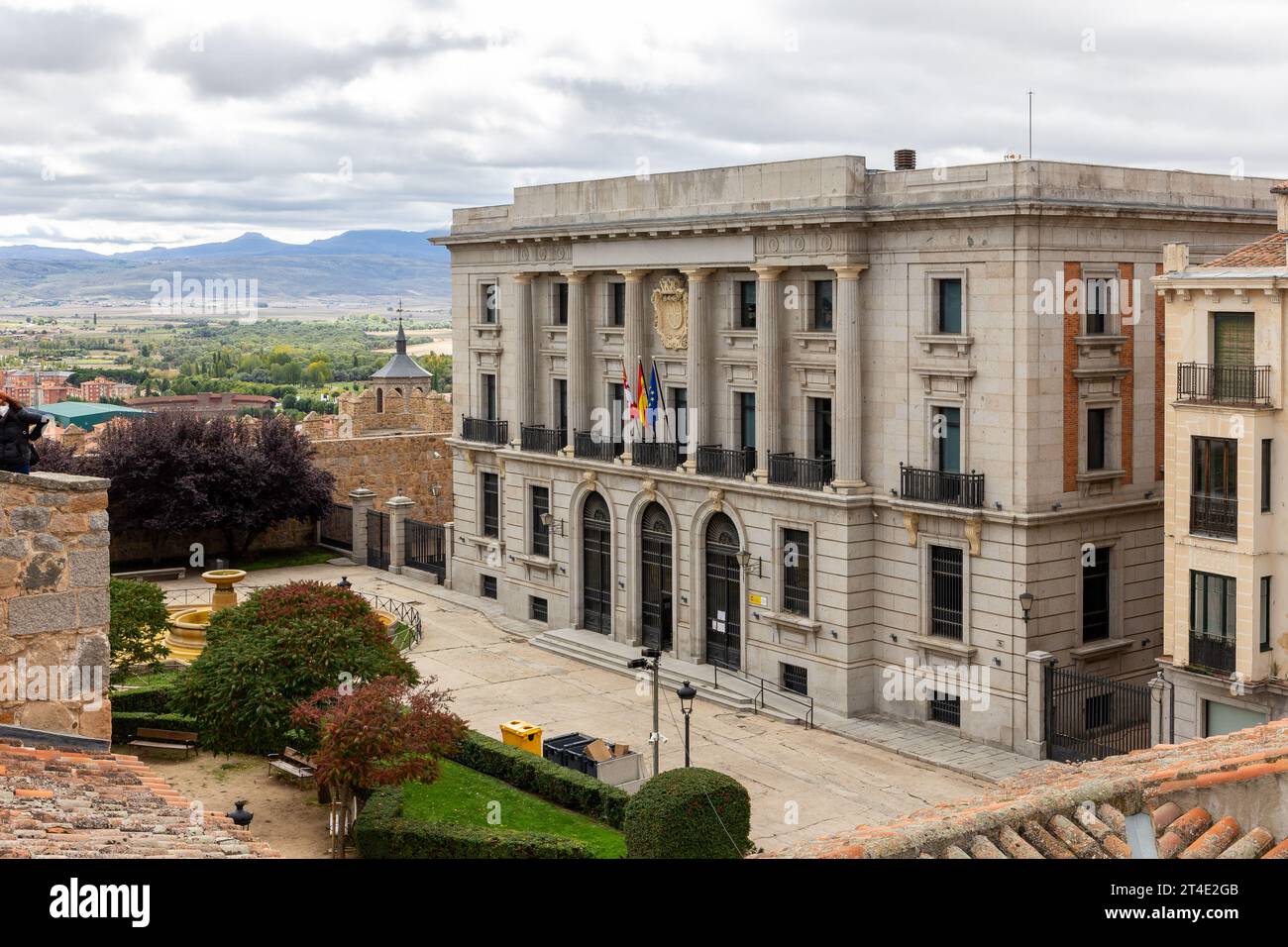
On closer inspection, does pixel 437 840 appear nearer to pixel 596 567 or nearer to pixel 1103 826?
pixel 1103 826

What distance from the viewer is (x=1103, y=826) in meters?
9.94

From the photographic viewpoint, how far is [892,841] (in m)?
9.12

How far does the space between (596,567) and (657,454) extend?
520 cm

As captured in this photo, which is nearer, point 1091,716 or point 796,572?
point 1091,716

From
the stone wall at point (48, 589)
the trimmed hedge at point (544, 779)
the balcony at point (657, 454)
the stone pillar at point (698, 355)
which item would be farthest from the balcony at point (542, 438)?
the stone wall at point (48, 589)

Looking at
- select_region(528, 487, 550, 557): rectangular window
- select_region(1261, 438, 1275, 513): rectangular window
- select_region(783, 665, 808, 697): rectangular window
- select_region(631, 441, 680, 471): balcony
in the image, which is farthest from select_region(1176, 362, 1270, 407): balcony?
select_region(528, 487, 550, 557): rectangular window

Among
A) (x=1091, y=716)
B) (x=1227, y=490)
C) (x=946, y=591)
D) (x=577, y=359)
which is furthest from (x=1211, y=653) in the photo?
(x=577, y=359)

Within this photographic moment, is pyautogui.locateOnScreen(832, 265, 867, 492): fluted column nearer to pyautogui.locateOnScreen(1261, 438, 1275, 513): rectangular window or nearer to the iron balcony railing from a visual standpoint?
the iron balcony railing

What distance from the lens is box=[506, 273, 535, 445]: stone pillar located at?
162 ft

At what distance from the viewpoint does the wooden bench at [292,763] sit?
3102 centimetres

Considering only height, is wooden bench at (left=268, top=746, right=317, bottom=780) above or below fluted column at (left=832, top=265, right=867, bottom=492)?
below

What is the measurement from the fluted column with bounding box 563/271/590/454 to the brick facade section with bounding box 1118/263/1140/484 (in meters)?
17.3

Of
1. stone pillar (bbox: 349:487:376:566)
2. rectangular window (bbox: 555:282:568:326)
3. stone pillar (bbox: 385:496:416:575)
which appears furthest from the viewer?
stone pillar (bbox: 349:487:376:566)
